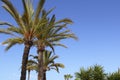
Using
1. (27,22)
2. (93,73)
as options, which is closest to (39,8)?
(27,22)

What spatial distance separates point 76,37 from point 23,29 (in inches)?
359

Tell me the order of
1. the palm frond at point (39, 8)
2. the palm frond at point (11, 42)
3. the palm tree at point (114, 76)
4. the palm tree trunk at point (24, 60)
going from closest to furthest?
the palm tree trunk at point (24, 60) → the palm frond at point (39, 8) → the palm frond at point (11, 42) → the palm tree at point (114, 76)

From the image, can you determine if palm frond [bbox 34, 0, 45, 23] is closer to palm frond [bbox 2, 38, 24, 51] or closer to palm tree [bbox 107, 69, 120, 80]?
palm frond [bbox 2, 38, 24, 51]

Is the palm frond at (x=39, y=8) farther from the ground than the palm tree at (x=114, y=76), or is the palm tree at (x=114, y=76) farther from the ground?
the palm frond at (x=39, y=8)

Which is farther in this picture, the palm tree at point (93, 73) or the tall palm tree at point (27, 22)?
the palm tree at point (93, 73)

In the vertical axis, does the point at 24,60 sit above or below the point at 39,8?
below

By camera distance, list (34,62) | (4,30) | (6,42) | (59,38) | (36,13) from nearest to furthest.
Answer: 1. (36,13)
2. (4,30)
3. (6,42)
4. (59,38)
5. (34,62)

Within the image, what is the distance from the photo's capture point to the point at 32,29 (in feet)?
84.2

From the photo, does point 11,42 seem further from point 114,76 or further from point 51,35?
point 114,76

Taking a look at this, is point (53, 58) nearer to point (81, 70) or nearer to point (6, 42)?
point (81, 70)

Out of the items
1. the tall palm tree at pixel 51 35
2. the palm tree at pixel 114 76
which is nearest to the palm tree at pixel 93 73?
the palm tree at pixel 114 76

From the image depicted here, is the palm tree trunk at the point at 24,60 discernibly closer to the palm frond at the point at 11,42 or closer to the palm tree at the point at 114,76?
the palm frond at the point at 11,42

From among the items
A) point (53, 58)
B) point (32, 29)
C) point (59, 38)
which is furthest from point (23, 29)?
point (53, 58)

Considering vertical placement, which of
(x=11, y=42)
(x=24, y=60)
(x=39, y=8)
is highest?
(x=39, y=8)
